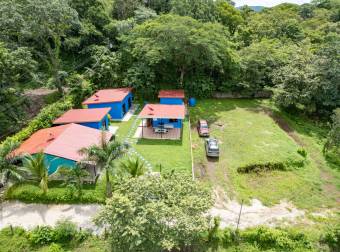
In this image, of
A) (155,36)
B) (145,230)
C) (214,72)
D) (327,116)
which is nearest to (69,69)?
(155,36)

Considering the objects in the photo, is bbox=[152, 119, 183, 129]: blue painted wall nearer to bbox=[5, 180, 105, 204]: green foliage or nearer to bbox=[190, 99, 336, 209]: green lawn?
bbox=[190, 99, 336, 209]: green lawn

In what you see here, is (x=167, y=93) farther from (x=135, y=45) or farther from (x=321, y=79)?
(x=321, y=79)

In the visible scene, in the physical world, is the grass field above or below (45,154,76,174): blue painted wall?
below

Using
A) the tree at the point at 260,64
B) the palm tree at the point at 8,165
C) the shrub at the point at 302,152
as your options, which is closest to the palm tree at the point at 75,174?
the palm tree at the point at 8,165

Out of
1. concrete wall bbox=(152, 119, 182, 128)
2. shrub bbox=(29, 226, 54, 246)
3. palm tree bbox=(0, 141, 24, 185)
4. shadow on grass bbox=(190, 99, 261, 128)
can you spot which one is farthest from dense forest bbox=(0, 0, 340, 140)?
shrub bbox=(29, 226, 54, 246)

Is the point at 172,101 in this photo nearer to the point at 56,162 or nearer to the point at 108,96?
the point at 108,96
